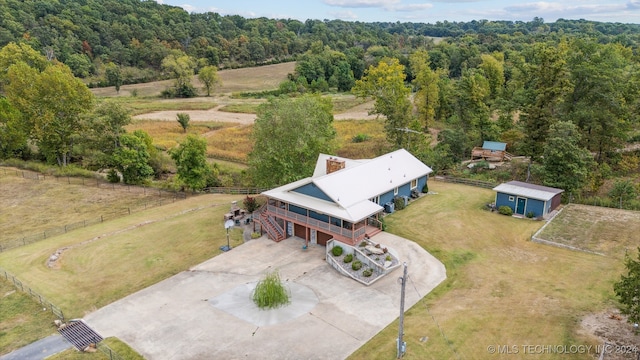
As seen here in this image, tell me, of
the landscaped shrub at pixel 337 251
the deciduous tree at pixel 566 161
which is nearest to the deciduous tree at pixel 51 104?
the landscaped shrub at pixel 337 251

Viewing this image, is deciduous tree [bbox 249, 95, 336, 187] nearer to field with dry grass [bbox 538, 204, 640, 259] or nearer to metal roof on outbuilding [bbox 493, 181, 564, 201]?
metal roof on outbuilding [bbox 493, 181, 564, 201]

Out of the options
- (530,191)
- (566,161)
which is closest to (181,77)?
(530,191)

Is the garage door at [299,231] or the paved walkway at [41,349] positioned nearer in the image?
the paved walkway at [41,349]

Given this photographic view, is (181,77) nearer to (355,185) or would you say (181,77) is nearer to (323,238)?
(355,185)

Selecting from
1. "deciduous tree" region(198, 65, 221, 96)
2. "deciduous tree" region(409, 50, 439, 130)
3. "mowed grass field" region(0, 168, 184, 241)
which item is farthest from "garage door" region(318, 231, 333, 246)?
"deciduous tree" region(198, 65, 221, 96)

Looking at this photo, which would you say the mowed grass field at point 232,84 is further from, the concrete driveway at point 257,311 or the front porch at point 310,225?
the concrete driveway at point 257,311

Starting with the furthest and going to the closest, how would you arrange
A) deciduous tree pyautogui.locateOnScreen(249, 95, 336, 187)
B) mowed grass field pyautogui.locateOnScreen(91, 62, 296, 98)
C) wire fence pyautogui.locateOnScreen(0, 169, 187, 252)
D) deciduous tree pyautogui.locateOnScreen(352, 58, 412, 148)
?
mowed grass field pyautogui.locateOnScreen(91, 62, 296, 98), deciduous tree pyautogui.locateOnScreen(352, 58, 412, 148), deciduous tree pyautogui.locateOnScreen(249, 95, 336, 187), wire fence pyautogui.locateOnScreen(0, 169, 187, 252)

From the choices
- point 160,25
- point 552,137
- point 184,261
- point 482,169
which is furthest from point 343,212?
point 160,25
